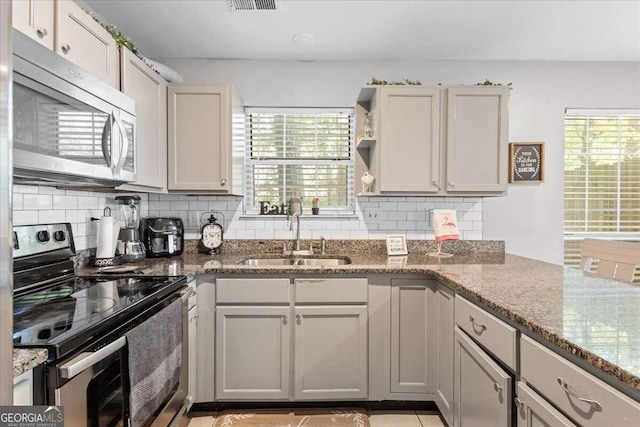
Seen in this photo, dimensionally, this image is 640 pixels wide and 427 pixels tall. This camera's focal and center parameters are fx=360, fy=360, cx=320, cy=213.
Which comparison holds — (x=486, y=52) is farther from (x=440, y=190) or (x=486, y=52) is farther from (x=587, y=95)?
(x=440, y=190)

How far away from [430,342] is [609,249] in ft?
3.70

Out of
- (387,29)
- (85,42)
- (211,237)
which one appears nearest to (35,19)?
(85,42)

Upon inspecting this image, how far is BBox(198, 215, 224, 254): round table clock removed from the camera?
275 centimetres

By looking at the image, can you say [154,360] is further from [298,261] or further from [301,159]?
[301,159]

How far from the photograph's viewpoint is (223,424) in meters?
2.10

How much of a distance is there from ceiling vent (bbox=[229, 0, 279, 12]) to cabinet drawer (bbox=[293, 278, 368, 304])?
5.41 feet

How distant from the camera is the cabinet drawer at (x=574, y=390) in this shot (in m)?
0.78

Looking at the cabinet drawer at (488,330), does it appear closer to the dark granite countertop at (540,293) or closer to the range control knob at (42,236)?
the dark granite countertop at (540,293)

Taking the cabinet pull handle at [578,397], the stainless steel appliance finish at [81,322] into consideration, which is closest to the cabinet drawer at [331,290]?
the stainless steel appliance finish at [81,322]

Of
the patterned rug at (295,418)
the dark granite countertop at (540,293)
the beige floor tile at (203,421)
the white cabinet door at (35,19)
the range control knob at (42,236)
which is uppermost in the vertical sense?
the white cabinet door at (35,19)

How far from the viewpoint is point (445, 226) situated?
101 inches

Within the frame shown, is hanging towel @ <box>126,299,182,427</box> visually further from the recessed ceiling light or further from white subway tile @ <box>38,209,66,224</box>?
the recessed ceiling light

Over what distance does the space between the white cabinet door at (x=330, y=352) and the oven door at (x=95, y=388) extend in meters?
1.08

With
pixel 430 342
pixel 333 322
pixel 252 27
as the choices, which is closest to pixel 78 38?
pixel 252 27
